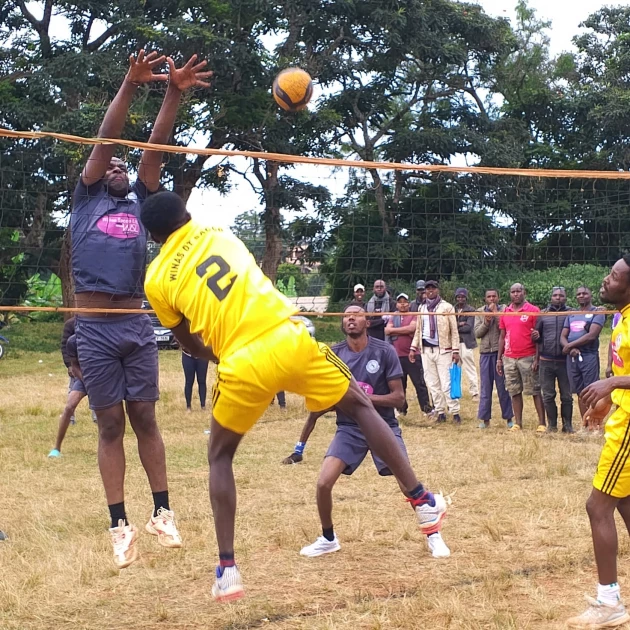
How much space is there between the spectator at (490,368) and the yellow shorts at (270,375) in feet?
27.9

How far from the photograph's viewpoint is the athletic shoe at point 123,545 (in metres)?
5.64

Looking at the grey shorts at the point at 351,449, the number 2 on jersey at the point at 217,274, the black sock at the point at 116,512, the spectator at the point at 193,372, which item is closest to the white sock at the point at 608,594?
the grey shorts at the point at 351,449

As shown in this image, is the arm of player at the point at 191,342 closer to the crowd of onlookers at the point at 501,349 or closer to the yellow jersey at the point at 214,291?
the yellow jersey at the point at 214,291

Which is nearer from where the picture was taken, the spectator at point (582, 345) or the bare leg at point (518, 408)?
the spectator at point (582, 345)

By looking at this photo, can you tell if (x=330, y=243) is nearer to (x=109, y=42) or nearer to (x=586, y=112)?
(x=109, y=42)

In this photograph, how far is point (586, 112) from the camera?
114 feet

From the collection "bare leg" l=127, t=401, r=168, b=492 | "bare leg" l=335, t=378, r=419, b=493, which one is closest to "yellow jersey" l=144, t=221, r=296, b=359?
"bare leg" l=335, t=378, r=419, b=493

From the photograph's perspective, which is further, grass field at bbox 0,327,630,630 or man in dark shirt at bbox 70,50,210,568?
man in dark shirt at bbox 70,50,210,568

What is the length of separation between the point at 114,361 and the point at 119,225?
91cm

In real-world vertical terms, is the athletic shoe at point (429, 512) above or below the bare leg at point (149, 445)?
below

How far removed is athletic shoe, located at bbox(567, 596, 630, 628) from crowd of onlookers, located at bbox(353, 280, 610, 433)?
6699 mm

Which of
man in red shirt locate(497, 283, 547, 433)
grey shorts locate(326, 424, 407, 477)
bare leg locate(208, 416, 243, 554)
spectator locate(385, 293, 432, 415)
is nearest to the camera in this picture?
bare leg locate(208, 416, 243, 554)

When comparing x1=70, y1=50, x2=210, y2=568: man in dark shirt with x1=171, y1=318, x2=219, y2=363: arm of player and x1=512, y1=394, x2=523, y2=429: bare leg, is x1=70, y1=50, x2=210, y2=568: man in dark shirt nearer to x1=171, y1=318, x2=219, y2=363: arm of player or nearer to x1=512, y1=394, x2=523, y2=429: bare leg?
x1=171, y1=318, x2=219, y2=363: arm of player

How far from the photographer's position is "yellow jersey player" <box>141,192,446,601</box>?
15.9ft
